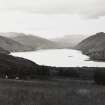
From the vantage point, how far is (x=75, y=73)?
5688cm

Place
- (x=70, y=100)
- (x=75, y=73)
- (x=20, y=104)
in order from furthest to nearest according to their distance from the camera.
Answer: (x=75, y=73) → (x=70, y=100) → (x=20, y=104)

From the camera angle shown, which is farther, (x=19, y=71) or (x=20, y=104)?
(x=19, y=71)

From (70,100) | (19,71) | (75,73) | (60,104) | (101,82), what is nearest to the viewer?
(60,104)

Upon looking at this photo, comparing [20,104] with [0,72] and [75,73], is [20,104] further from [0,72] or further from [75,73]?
[0,72]

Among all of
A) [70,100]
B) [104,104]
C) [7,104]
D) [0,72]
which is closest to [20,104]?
[7,104]

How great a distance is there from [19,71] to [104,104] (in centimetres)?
4753

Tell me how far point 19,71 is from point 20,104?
47.4 meters

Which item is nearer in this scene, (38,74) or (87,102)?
(87,102)

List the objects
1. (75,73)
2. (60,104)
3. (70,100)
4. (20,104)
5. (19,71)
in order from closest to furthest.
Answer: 1. (20,104)
2. (60,104)
3. (70,100)
4. (75,73)
5. (19,71)

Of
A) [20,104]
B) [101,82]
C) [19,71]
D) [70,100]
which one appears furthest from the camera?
[19,71]

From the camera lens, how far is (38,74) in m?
58.8

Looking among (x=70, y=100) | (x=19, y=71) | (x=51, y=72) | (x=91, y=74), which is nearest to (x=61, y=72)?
(x=51, y=72)

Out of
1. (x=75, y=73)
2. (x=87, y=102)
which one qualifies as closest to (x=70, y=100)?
(x=87, y=102)

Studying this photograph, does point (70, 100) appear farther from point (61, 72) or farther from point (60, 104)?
point (61, 72)
